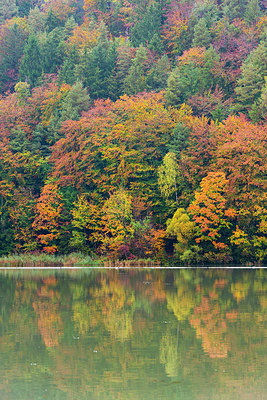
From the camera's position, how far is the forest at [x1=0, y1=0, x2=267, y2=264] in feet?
148

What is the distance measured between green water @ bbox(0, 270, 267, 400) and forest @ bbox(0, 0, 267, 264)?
20.4 m

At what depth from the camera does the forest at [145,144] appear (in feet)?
148

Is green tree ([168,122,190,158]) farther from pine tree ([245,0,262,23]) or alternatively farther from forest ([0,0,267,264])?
pine tree ([245,0,262,23])

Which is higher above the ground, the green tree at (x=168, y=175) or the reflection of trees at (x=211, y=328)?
the green tree at (x=168, y=175)

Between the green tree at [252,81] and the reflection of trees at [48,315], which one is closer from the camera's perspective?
the reflection of trees at [48,315]

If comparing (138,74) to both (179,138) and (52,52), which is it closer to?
(52,52)

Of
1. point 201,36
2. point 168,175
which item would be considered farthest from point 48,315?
point 201,36

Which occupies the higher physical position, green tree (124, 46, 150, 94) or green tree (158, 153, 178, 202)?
green tree (124, 46, 150, 94)

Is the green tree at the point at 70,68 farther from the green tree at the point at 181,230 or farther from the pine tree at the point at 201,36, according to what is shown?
the green tree at the point at 181,230

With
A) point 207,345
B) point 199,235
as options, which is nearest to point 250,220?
point 199,235

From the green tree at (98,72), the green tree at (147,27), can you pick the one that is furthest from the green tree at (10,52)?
the green tree at (147,27)

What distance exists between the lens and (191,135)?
5006cm

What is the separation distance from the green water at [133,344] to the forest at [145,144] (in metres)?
20.4

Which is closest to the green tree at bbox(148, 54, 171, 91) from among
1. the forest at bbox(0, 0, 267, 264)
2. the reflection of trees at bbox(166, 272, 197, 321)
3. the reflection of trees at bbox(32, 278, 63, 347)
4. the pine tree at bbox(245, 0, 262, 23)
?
the forest at bbox(0, 0, 267, 264)
